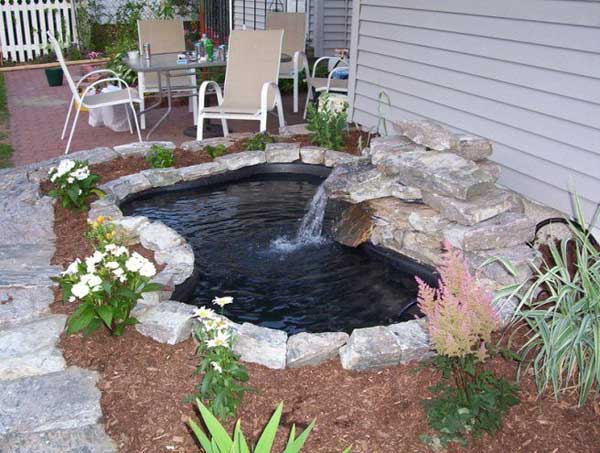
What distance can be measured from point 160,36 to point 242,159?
7.74 ft

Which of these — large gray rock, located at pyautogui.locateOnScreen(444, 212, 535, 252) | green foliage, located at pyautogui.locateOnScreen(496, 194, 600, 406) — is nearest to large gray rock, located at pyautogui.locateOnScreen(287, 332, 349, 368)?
green foliage, located at pyautogui.locateOnScreen(496, 194, 600, 406)

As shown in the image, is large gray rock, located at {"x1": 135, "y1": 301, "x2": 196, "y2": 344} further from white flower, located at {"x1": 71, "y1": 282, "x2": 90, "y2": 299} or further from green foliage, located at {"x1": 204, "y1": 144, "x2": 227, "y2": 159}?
green foliage, located at {"x1": 204, "y1": 144, "x2": 227, "y2": 159}

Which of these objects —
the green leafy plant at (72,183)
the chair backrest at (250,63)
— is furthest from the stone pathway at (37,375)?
the chair backrest at (250,63)

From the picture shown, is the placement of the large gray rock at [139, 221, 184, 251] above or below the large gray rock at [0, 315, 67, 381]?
above

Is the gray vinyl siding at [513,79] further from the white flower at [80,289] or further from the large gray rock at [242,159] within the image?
the white flower at [80,289]

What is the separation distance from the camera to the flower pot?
8.70 metres

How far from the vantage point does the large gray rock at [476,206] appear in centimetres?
345

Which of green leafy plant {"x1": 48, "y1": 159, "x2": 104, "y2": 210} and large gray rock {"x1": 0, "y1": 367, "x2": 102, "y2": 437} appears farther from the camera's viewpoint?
green leafy plant {"x1": 48, "y1": 159, "x2": 104, "y2": 210}

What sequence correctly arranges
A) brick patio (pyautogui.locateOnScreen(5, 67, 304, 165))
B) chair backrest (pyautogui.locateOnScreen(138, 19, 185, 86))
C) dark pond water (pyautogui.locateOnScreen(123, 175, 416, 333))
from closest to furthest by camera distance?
dark pond water (pyautogui.locateOnScreen(123, 175, 416, 333))
brick patio (pyautogui.locateOnScreen(5, 67, 304, 165))
chair backrest (pyautogui.locateOnScreen(138, 19, 185, 86))

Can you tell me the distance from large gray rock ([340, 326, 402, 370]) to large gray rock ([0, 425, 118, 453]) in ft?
3.25

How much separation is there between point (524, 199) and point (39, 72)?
859 centimetres

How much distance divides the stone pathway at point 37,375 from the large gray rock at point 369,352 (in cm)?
100

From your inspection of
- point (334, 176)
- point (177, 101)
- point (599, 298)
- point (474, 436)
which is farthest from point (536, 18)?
point (177, 101)

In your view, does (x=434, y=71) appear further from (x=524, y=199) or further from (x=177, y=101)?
(x=177, y=101)
